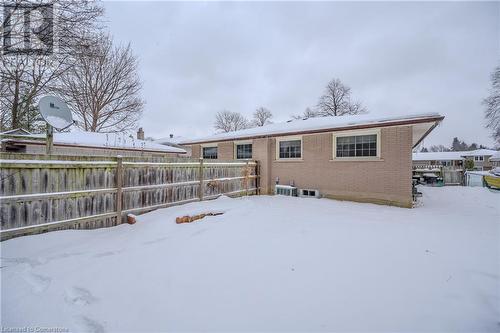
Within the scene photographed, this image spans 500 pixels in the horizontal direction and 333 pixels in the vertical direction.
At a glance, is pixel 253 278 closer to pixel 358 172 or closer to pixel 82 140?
pixel 358 172

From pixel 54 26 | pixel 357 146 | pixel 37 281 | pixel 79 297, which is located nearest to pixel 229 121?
pixel 357 146

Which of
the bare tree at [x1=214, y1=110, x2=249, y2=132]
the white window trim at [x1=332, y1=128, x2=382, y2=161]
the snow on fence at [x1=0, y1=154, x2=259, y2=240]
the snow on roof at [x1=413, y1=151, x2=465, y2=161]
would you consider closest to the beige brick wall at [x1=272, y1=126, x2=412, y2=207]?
the white window trim at [x1=332, y1=128, x2=382, y2=161]

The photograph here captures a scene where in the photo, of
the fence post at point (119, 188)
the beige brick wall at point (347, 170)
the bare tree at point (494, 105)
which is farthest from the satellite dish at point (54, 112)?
the bare tree at point (494, 105)

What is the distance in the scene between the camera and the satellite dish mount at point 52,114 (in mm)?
4612

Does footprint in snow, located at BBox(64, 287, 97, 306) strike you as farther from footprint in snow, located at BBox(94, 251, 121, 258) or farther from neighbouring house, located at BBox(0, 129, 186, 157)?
neighbouring house, located at BBox(0, 129, 186, 157)

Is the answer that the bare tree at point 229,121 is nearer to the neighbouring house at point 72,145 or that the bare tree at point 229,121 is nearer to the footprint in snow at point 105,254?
the neighbouring house at point 72,145

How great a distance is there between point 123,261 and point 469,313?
14.7 ft

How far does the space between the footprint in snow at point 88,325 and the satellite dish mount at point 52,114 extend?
4.23 metres

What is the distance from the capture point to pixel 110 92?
60.7 feet

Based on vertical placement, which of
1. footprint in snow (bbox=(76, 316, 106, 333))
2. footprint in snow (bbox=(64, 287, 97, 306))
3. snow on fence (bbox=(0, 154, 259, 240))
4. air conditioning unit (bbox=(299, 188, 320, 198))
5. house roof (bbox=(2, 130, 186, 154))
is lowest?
footprint in snow (bbox=(76, 316, 106, 333))

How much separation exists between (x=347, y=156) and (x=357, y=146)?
1.89 feet

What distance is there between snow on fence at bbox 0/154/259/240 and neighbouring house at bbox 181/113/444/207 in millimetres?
5023

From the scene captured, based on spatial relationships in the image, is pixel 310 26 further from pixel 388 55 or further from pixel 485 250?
pixel 485 250

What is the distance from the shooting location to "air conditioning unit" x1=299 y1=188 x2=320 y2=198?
1009cm
